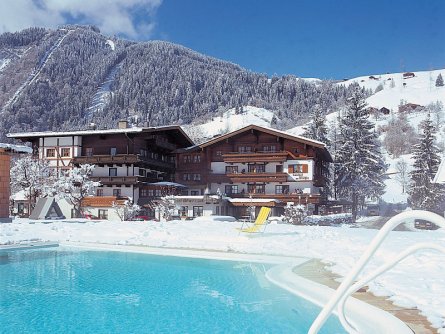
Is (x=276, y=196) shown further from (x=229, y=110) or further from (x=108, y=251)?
(x=229, y=110)

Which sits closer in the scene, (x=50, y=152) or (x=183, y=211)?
(x=183, y=211)

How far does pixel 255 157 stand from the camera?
130ft

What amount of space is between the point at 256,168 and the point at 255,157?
1531 millimetres

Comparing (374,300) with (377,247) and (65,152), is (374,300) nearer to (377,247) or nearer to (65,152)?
(377,247)

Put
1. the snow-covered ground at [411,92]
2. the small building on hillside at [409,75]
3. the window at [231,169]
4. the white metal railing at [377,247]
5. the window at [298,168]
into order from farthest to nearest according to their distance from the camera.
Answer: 1. the small building on hillside at [409,75]
2. the snow-covered ground at [411,92]
3. the window at [231,169]
4. the window at [298,168]
5. the white metal railing at [377,247]

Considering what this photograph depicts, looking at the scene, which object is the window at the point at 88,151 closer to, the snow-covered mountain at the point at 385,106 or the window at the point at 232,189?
the window at the point at 232,189

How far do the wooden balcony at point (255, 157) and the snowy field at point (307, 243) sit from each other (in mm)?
18448

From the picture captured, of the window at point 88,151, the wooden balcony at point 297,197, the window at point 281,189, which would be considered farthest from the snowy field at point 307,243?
the window at point 88,151

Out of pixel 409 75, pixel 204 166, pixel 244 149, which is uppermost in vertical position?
pixel 409 75

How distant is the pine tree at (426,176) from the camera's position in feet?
131

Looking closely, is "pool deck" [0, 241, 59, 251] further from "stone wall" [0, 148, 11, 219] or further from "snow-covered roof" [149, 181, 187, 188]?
"snow-covered roof" [149, 181, 187, 188]

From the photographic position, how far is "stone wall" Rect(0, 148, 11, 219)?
25.9m

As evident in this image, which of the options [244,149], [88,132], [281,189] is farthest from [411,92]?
[88,132]

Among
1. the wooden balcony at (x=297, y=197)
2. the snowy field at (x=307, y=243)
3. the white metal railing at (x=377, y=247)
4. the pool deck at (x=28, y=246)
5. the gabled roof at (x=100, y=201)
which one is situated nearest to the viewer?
the white metal railing at (x=377, y=247)
